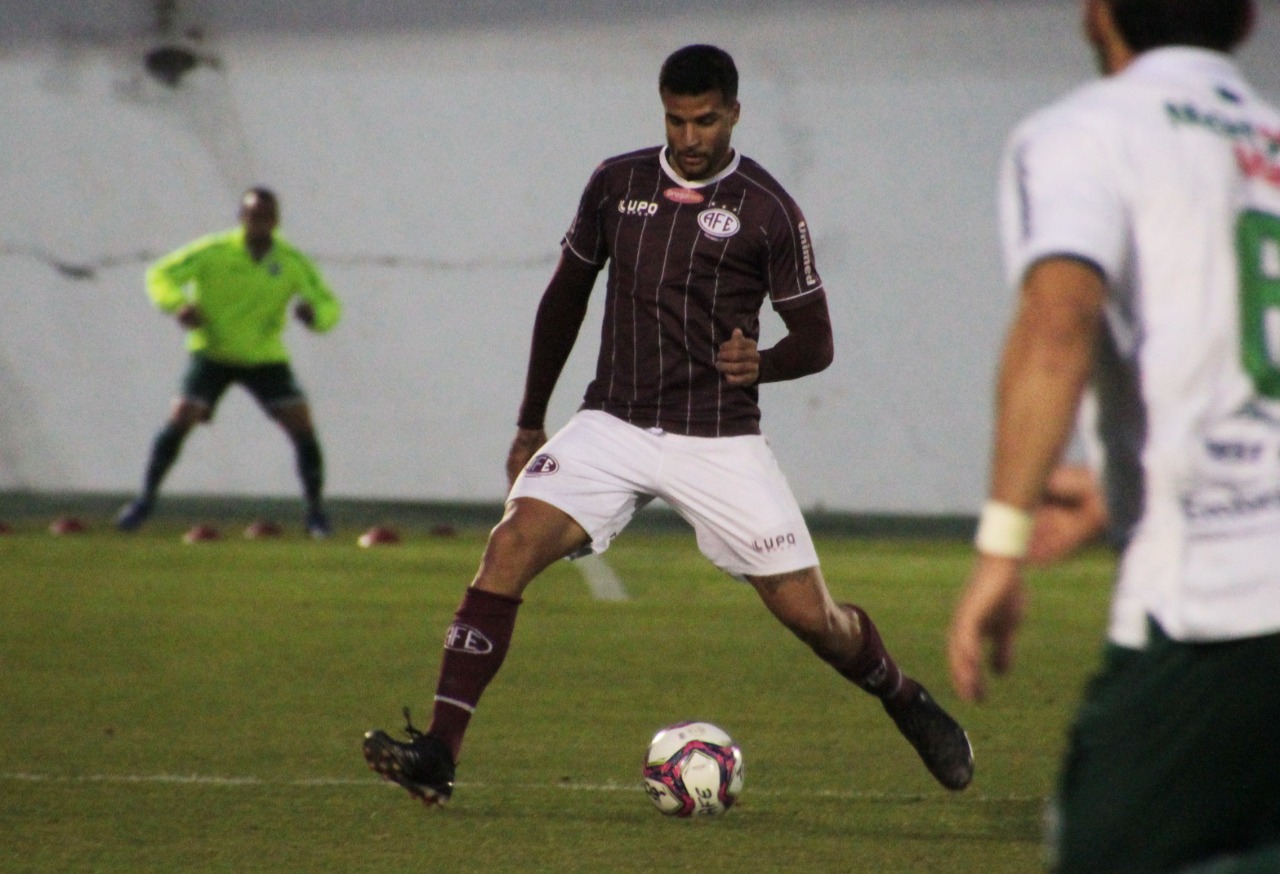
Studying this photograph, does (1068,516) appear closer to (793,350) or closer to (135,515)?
(793,350)

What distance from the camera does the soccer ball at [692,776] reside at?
215 inches

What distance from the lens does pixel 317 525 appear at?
1459 centimetres

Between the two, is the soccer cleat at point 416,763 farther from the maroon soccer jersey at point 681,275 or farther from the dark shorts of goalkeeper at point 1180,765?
the dark shorts of goalkeeper at point 1180,765

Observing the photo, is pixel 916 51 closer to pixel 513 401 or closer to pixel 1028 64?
pixel 1028 64

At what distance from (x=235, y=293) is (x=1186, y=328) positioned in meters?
12.0

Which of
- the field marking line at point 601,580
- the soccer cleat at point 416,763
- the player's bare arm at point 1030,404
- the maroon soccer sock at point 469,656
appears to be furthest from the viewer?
the field marking line at point 601,580

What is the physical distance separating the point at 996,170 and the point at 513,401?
465 centimetres

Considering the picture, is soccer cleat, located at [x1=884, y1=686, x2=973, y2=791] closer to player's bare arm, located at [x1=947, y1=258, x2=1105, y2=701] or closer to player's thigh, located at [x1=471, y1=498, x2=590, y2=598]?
player's thigh, located at [x1=471, y1=498, x2=590, y2=598]

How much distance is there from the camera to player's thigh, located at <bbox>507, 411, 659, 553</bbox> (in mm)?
5508

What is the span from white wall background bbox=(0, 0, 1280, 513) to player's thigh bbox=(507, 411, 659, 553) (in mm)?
12102

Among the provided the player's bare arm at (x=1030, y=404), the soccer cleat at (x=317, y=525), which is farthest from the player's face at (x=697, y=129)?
the soccer cleat at (x=317, y=525)

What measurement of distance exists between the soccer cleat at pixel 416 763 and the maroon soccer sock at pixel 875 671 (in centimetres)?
123

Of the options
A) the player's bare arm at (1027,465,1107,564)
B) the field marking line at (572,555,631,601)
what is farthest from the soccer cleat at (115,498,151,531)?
the player's bare arm at (1027,465,1107,564)

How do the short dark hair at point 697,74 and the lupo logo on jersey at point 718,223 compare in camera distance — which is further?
the lupo logo on jersey at point 718,223
